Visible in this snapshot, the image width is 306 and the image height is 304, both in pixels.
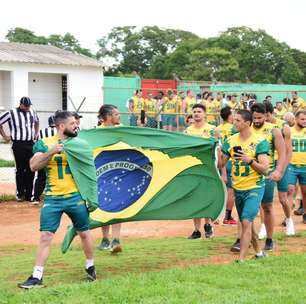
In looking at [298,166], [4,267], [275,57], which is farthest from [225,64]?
[4,267]

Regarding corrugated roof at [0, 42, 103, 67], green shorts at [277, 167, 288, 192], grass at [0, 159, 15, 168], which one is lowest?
grass at [0, 159, 15, 168]

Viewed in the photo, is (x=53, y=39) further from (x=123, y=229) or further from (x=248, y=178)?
(x=248, y=178)

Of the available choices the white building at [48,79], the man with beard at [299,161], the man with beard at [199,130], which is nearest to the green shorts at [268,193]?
the man with beard at [199,130]

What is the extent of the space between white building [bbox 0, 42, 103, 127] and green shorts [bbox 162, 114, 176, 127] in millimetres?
8046

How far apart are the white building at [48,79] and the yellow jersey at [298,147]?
66.7 feet

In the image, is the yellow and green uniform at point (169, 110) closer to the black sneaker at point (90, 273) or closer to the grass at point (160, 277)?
the grass at point (160, 277)

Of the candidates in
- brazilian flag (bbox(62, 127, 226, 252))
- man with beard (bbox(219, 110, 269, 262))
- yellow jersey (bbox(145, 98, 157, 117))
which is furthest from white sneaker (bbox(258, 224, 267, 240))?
yellow jersey (bbox(145, 98, 157, 117))

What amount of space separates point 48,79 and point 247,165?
1046 inches

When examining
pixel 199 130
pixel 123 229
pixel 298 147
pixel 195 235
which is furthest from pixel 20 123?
pixel 298 147

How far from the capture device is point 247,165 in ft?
28.1

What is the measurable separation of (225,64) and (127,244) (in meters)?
52.7

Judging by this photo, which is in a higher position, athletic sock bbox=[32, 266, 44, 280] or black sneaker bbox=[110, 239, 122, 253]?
athletic sock bbox=[32, 266, 44, 280]

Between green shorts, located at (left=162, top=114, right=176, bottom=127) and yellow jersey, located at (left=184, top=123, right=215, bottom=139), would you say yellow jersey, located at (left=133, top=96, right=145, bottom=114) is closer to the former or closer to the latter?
green shorts, located at (left=162, top=114, right=176, bottom=127)

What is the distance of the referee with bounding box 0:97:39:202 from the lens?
1545cm
